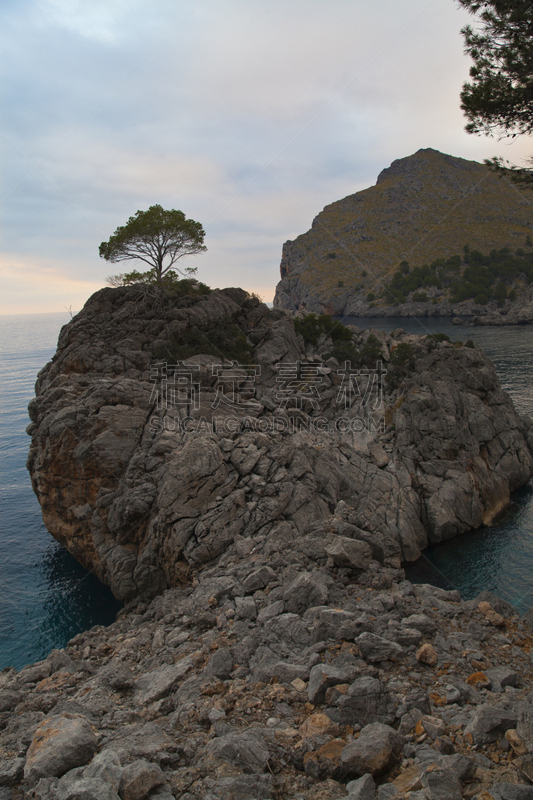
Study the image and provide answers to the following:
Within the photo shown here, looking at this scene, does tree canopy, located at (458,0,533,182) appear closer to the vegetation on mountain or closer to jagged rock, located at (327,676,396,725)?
jagged rock, located at (327,676,396,725)

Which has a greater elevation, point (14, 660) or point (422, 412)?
point (422, 412)

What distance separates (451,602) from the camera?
644 inches

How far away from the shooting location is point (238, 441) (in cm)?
2933

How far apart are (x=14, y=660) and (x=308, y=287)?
181908 mm

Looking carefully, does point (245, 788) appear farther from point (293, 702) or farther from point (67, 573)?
point (67, 573)

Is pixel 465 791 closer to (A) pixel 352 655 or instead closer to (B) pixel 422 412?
(A) pixel 352 655

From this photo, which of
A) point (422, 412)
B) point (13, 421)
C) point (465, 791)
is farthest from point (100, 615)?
point (13, 421)

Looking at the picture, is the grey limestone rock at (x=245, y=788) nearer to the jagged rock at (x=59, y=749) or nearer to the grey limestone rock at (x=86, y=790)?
the grey limestone rock at (x=86, y=790)

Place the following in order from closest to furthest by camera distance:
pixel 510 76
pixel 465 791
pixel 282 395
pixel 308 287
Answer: pixel 465 791, pixel 510 76, pixel 282 395, pixel 308 287

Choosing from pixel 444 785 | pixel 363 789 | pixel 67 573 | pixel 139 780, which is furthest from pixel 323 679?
pixel 67 573

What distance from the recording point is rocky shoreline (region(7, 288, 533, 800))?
8.56 metres

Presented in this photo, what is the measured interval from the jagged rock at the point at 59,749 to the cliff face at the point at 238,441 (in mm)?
11515

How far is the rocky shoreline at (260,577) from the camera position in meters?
8.56

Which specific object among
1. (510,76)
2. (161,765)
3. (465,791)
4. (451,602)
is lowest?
(451,602)
